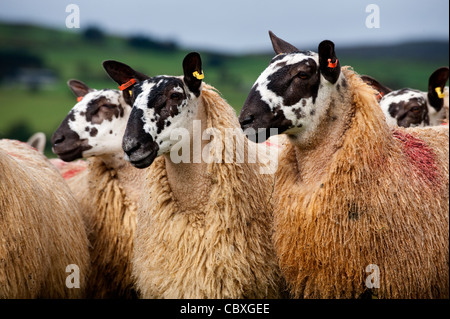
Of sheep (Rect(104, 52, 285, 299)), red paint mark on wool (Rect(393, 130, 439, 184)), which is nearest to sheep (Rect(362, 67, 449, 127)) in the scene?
red paint mark on wool (Rect(393, 130, 439, 184))

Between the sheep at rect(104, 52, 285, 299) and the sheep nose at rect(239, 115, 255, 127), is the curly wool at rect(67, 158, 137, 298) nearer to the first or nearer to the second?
the sheep at rect(104, 52, 285, 299)

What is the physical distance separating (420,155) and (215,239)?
1851 mm

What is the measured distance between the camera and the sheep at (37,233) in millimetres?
4301

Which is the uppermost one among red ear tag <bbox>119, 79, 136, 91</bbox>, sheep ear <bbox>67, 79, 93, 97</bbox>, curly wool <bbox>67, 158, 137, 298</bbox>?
sheep ear <bbox>67, 79, 93, 97</bbox>

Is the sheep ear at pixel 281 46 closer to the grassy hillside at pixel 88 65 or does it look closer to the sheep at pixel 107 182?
the sheep at pixel 107 182

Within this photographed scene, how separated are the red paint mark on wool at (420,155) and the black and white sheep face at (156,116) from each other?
5.81 ft

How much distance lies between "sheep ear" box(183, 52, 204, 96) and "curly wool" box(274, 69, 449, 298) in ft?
3.45

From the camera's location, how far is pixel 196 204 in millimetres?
4633

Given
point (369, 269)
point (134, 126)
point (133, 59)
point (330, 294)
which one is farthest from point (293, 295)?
point (133, 59)

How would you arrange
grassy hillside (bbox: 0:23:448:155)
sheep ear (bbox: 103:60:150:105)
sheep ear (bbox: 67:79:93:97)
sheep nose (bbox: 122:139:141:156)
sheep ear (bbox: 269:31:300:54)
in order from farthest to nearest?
grassy hillside (bbox: 0:23:448:155)
sheep ear (bbox: 67:79:93:97)
sheep ear (bbox: 103:60:150:105)
sheep ear (bbox: 269:31:300:54)
sheep nose (bbox: 122:139:141:156)

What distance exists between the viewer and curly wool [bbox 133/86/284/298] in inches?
174

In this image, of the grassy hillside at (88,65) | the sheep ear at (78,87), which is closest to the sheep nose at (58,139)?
the sheep ear at (78,87)

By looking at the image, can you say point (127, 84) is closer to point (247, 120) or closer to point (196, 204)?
point (196, 204)

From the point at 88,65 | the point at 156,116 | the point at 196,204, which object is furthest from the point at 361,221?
the point at 88,65
